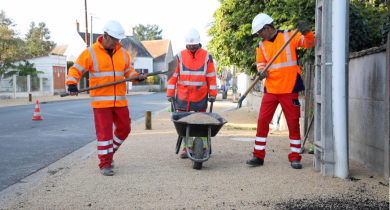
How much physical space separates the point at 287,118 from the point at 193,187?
6.22 feet

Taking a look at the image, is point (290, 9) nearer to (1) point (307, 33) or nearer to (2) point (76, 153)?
(1) point (307, 33)

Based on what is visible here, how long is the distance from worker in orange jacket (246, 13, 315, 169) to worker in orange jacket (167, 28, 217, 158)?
3.01 ft

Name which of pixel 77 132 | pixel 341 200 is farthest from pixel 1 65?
pixel 341 200

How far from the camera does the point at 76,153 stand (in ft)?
26.3

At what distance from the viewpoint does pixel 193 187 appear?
16.4 ft

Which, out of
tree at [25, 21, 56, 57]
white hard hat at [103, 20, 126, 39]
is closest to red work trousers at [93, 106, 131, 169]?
white hard hat at [103, 20, 126, 39]

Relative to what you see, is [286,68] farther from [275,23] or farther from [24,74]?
[24,74]

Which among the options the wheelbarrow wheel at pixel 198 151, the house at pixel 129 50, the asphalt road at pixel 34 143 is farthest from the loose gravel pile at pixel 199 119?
the house at pixel 129 50

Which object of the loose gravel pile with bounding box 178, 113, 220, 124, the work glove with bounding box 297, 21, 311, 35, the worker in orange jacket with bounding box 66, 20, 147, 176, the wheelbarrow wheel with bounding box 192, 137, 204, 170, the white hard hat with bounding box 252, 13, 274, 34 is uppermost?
the white hard hat with bounding box 252, 13, 274, 34

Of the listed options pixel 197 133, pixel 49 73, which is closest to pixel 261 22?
pixel 197 133

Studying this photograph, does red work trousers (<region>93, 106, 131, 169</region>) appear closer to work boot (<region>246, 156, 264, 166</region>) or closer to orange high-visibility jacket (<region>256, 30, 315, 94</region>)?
work boot (<region>246, 156, 264, 166</region>)

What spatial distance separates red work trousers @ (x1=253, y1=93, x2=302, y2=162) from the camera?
607cm

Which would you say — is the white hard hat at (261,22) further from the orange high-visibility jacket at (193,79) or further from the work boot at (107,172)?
the work boot at (107,172)

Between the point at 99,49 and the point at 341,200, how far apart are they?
3586 mm
